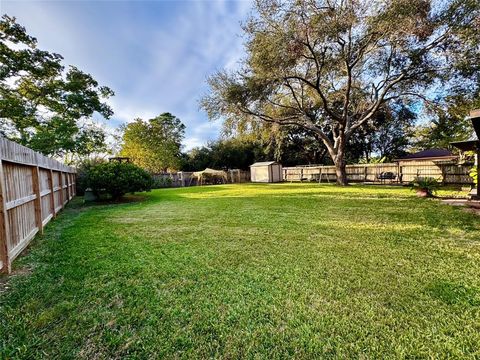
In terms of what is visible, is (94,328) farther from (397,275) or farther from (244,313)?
(397,275)

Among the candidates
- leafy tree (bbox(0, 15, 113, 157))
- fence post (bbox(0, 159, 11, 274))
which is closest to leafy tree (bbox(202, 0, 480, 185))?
leafy tree (bbox(0, 15, 113, 157))

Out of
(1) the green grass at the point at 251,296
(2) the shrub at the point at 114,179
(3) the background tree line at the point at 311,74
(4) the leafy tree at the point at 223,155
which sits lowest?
(1) the green grass at the point at 251,296

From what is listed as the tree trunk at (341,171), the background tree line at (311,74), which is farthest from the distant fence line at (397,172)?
the tree trunk at (341,171)

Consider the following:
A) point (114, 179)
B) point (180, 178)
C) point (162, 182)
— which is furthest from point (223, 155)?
point (114, 179)

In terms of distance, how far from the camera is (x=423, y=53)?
9.50m

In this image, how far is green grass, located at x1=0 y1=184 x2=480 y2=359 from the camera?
1454mm

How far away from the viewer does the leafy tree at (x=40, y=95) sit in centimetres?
1027

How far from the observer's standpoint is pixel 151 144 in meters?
21.0

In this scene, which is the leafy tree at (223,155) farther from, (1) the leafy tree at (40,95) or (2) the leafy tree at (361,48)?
(2) the leafy tree at (361,48)

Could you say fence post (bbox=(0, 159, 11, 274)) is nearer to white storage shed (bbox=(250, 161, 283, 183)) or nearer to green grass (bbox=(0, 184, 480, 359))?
green grass (bbox=(0, 184, 480, 359))

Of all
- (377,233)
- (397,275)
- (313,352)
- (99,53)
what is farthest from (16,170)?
(99,53)

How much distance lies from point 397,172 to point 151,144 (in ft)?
62.1

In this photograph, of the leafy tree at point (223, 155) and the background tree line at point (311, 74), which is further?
the leafy tree at point (223, 155)

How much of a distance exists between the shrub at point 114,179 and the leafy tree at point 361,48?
5.82 metres
